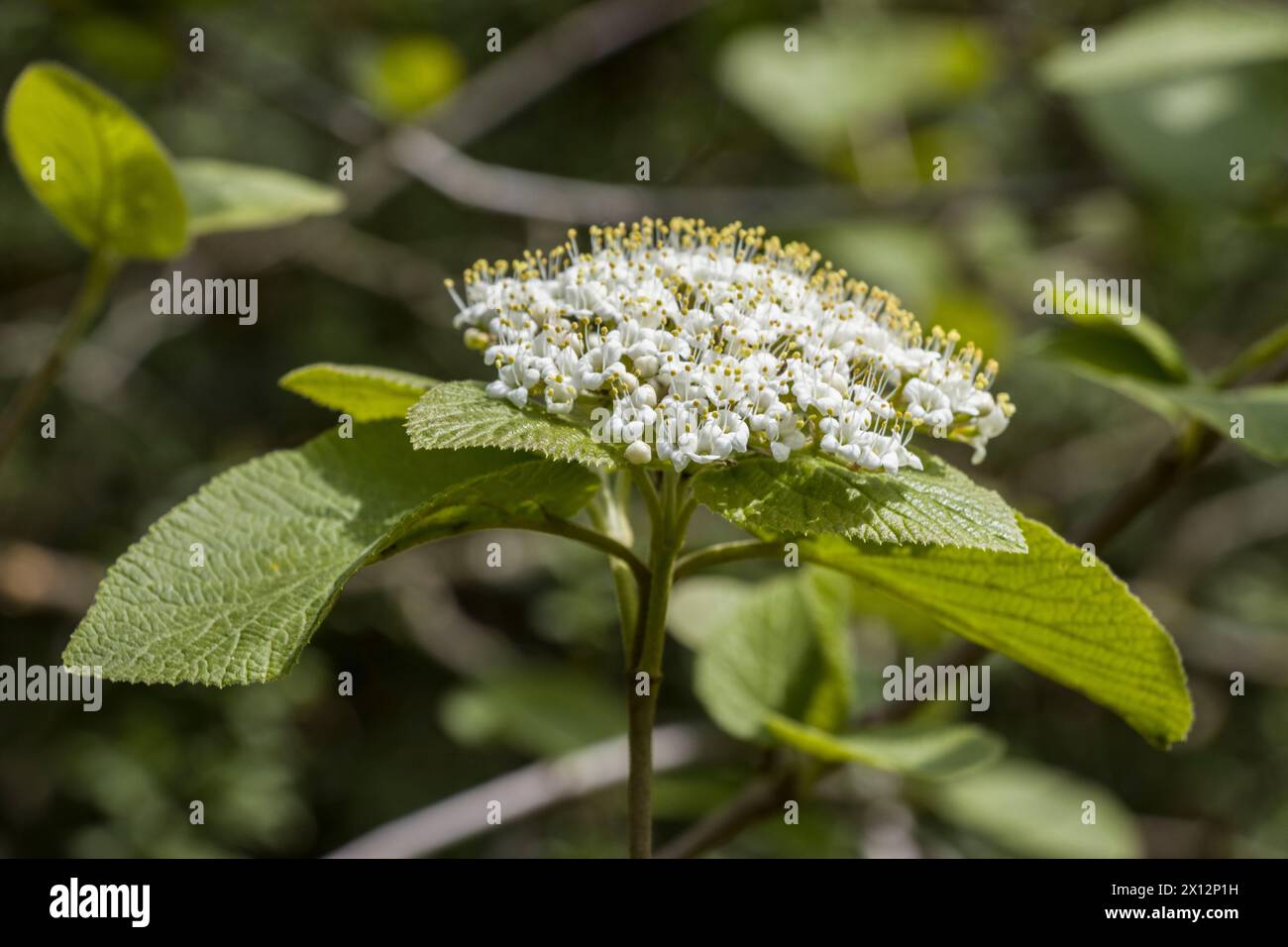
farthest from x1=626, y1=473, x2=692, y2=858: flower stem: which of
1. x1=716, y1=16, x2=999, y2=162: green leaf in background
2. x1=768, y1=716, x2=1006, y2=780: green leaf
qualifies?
x1=716, y1=16, x2=999, y2=162: green leaf in background

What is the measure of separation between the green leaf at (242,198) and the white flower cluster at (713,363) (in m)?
0.51

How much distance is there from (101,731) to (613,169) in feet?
7.29

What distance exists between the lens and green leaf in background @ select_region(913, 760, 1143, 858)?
2.01 metres

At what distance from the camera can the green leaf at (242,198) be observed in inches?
54.0

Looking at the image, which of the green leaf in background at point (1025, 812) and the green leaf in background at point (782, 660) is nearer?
the green leaf in background at point (782, 660)

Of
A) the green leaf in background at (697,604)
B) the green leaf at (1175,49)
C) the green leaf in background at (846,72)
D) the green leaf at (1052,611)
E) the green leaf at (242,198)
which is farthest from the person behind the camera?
the green leaf in background at (846,72)

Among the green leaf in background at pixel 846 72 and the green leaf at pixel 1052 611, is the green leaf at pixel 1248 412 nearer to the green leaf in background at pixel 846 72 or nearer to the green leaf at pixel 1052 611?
the green leaf at pixel 1052 611

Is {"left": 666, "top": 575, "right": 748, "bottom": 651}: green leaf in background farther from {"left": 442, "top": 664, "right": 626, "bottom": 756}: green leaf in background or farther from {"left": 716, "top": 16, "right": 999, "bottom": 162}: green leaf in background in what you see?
{"left": 716, "top": 16, "right": 999, "bottom": 162}: green leaf in background

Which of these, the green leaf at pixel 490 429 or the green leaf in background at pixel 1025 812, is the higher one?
the green leaf at pixel 490 429

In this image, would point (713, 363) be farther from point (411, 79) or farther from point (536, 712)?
point (411, 79)

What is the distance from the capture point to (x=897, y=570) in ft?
3.04

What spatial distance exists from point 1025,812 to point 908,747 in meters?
1.01

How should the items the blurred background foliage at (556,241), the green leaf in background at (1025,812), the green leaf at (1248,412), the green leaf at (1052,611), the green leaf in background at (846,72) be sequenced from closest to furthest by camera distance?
the green leaf at (1052,611) → the green leaf at (1248,412) → the green leaf in background at (1025,812) → the blurred background foliage at (556,241) → the green leaf in background at (846,72)

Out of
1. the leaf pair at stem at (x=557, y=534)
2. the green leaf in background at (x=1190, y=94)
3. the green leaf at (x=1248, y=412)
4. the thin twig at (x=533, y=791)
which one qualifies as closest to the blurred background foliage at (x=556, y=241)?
the green leaf in background at (x=1190, y=94)
